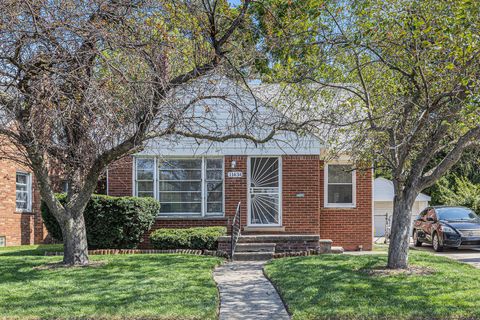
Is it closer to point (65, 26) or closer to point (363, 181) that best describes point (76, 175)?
point (65, 26)

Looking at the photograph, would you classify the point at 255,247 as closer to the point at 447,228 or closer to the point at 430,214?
the point at 447,228

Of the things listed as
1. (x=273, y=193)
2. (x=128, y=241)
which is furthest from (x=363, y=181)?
(x=128, y=241)

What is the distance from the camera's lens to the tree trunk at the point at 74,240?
11555mm

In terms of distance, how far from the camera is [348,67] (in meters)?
12.0

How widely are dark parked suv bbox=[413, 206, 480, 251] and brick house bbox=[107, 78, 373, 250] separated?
258cm

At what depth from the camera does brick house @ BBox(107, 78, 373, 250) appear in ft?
54.9

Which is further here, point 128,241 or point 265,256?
point 128,241

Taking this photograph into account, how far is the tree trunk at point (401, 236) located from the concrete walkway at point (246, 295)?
249 centimetres

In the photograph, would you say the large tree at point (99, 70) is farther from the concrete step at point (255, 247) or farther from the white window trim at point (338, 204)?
the white window trim at point (338, 204)

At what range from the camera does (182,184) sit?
17.2 meters

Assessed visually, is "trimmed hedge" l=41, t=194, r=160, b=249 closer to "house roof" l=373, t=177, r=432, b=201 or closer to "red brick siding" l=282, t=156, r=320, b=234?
"red brick siding" l=282, t=156, r=320, b=234

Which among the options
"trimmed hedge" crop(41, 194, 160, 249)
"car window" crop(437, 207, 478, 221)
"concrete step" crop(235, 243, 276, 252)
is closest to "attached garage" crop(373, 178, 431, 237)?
"car window" crop(437, 207, 478, 221)

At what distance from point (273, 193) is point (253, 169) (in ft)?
3.09

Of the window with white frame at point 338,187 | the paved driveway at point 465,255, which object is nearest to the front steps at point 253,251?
the window with white frame at point 338,187
